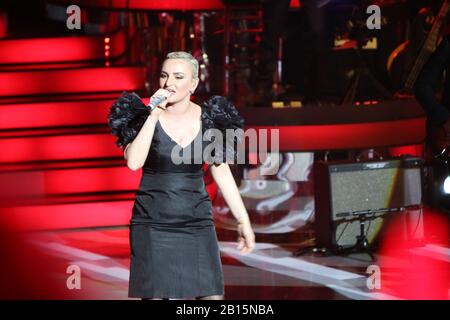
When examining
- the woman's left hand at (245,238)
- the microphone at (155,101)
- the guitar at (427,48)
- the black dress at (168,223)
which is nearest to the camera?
the microphone at (155,101)

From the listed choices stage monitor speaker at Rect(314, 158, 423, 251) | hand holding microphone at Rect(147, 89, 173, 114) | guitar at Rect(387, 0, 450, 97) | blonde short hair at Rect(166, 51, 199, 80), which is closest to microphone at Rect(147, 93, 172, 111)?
hand holding microphone at Rect(147, 89, 173, 114)

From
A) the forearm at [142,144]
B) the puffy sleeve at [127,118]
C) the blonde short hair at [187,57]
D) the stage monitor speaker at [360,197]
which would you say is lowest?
the stage monitor speaker at [360,197]

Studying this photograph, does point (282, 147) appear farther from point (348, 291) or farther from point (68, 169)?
point (348, 291)

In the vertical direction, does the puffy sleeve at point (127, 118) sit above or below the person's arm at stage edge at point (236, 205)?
above

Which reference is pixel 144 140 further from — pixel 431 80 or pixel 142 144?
pixel 431 80

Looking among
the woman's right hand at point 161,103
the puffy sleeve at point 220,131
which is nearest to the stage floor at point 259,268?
the puffy sleeve at point 220,131

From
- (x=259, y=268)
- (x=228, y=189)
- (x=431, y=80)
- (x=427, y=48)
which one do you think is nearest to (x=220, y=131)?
(x=228, y=189)

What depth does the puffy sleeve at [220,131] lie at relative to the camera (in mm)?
3801

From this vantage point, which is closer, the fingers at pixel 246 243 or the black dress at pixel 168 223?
the black dress at pixel 168 223

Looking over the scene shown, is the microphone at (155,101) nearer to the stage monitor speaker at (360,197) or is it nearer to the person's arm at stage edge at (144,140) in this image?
the person's arm at stage edge at (144,140)

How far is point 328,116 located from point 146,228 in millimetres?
3791

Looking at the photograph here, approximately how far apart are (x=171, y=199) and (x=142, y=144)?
0.88 feet

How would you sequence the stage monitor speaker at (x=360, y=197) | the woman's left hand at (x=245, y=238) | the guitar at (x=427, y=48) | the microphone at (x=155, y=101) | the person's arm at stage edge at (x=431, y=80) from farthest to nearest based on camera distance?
1. the guitar at (x=427, y=48)
2. the stage monitor speaker at (x=360, y=197)
3. the person's arm at stage edge at (x=431, y=80)
4. the woman's left hand at (x=245, y=238)
5. the microphone at (x=155, y=101)
